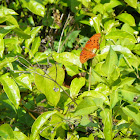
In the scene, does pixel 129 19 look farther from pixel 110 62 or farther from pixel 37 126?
pixel 37 126

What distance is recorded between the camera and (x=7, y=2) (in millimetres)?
2135

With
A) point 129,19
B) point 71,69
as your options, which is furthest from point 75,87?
point 129,19

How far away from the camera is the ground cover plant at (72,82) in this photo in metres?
1.08

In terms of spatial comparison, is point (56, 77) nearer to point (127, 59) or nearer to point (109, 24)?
point (127, 59)

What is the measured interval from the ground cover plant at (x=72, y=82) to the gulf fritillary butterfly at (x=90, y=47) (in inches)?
1.4

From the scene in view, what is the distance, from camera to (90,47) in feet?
4.52

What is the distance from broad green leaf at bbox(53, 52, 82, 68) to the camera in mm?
1344

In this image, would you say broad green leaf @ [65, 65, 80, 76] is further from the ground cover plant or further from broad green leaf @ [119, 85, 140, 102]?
broad green leaf @ [119, 85, 140, 102]

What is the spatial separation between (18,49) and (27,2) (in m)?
0.36

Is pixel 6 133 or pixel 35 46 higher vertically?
pixel 35 46

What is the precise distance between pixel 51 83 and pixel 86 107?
24 centimetres

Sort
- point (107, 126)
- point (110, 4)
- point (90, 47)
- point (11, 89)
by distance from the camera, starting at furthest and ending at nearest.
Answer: point (110, 4), point (90, 47), point (11, 89), point (107, 126)

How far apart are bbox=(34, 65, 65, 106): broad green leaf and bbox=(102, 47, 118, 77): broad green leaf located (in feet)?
0.80

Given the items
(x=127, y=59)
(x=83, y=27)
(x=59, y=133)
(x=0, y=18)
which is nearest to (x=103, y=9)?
(x=83, y=27)
